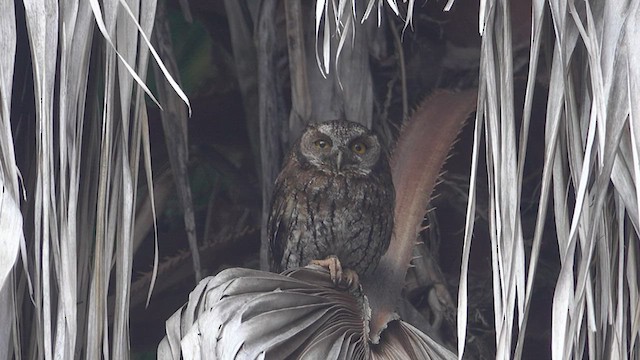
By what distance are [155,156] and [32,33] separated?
1761mm

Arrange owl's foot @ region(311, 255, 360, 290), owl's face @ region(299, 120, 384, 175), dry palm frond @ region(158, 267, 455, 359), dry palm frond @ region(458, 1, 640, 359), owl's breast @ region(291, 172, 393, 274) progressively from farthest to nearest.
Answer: owl's breast @ region(291, 172, 393, 274) < owl's face @ region(299, 120, 384, 175) < owl's foot @ region(311, 255, 360, 290) < dry palm frond @ region(158, 267, 455, 359) < dry palm frond @ region(458, 1, 640, 359)

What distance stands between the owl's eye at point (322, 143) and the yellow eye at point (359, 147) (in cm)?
8

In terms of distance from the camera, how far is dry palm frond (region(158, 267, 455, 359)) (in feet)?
7.39

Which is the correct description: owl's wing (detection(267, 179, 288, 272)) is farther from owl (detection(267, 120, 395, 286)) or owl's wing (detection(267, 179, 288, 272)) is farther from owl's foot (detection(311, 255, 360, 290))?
owl's foot (detection(311, 255, 360, 290))

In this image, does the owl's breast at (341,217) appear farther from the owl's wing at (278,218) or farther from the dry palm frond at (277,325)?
the dry palm frond at (277,325)

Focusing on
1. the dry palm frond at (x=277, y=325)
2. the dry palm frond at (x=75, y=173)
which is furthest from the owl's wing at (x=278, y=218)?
the dry palm frond at (x=75, y=173)

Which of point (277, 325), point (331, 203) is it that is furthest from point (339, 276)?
point (331, 203)

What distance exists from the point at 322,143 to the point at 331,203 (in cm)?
19

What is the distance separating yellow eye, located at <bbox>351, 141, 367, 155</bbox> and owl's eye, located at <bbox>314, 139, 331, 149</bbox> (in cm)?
8

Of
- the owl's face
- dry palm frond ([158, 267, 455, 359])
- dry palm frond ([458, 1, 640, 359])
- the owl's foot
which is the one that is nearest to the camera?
dry palm frond ([458, 1, 640, 359])

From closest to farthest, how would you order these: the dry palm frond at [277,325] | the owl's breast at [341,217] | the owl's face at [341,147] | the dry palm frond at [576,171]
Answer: the dry palm frond at [576,171] < the dry palm frond at [277,325] < the owl's face at [341,147] < the owl's breast at [341,217]

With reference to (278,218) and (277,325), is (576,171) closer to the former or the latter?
(277,325)

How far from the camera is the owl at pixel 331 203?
12.0 ft

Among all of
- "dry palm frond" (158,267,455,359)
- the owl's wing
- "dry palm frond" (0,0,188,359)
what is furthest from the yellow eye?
"dry palm frond" (0,0,188,359)
